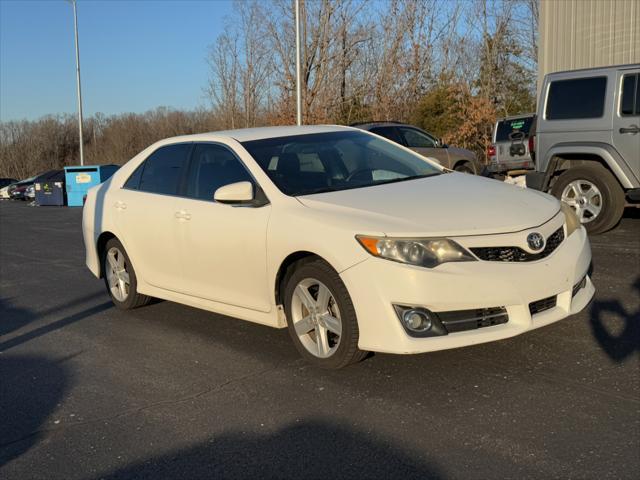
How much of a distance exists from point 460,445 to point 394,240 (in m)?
1.23

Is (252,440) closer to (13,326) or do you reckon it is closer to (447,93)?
(13,326)

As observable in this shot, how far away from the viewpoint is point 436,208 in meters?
4.53

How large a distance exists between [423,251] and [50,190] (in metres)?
28.0

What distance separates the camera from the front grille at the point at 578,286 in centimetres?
463

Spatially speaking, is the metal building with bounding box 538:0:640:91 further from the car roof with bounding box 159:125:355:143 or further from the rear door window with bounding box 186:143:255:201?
the rear door window with bounding box 186:143:255:201

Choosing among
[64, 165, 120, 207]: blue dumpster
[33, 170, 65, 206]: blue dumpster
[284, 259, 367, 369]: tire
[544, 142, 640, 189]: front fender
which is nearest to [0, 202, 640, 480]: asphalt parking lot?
[284, 259, 367, 369]: tire

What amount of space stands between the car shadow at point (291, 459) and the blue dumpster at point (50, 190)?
27.4m

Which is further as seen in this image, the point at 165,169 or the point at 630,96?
the point at 630,96

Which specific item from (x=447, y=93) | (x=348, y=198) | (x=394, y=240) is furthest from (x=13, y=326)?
(x=447, y=93)

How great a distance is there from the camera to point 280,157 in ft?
17.7

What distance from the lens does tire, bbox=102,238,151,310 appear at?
6.53m

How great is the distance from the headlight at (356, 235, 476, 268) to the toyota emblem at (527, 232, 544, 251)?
1.38 feet

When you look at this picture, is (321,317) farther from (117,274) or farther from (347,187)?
(117,274)

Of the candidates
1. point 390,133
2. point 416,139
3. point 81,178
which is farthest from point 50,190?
point 416,139
